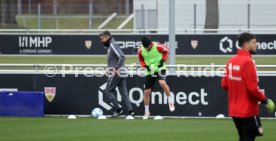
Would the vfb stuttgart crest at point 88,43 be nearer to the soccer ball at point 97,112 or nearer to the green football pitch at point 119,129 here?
the soccer ball at point 97,112

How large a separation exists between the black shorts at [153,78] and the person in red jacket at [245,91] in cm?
715

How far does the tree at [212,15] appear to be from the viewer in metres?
35.7

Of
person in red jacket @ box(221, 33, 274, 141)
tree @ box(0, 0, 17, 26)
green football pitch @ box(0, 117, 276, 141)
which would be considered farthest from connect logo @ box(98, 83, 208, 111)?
tree @ box(0, 0, 17, 26)

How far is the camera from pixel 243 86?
9.85 m

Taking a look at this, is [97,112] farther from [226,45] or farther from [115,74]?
[226,45]

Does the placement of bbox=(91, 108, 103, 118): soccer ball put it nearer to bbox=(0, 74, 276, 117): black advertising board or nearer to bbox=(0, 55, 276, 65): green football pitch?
bbox=(0, 74, 276, 117): black advertising board

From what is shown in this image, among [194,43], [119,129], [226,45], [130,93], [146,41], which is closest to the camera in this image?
[119,129]

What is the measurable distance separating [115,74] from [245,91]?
762 centimetres

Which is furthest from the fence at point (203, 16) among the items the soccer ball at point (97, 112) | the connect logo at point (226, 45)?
the soccer ball at point (97, 112)

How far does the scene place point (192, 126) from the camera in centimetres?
1573

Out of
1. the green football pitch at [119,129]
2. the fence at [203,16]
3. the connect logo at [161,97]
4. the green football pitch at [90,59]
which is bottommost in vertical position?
the green football pitch at [119,129]

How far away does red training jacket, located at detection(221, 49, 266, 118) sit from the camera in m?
9.72

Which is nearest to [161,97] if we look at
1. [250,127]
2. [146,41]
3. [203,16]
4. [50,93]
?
[146,41]

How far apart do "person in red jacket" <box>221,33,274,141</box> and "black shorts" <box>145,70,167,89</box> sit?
715 centimetres
